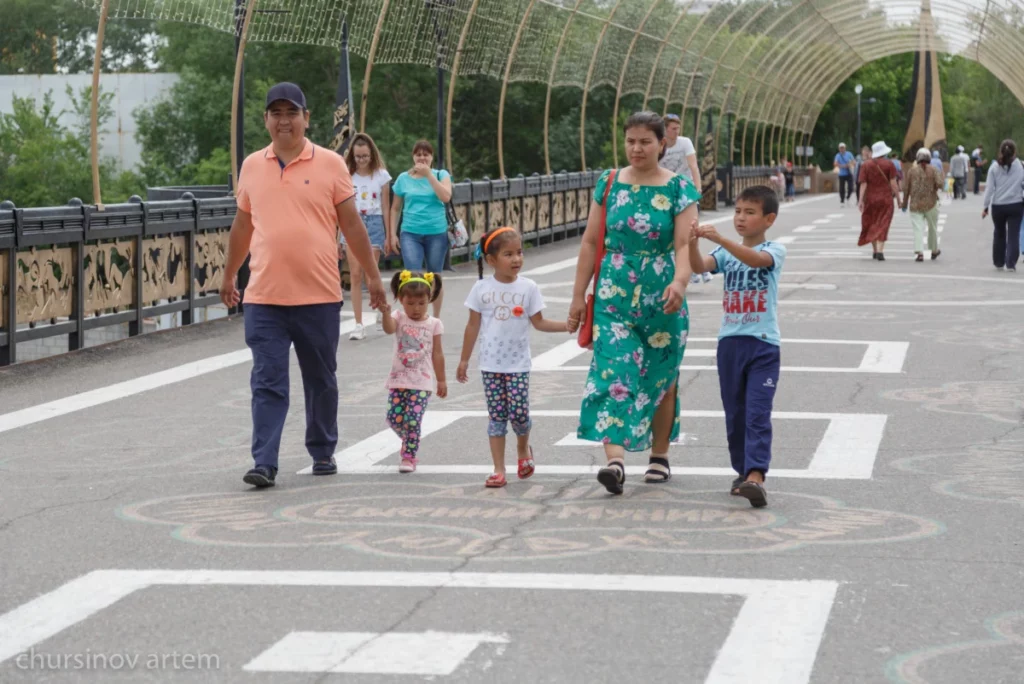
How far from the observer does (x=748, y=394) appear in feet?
24.3

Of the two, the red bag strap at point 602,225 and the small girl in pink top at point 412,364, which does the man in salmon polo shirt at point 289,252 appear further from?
the red bag strap at point 602,225

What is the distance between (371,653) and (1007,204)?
61.1 ft

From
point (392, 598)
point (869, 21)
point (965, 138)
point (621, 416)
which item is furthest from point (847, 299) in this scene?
point (965, 138)

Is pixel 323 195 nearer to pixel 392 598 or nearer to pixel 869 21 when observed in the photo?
pixel 392 598

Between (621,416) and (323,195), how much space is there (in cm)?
174

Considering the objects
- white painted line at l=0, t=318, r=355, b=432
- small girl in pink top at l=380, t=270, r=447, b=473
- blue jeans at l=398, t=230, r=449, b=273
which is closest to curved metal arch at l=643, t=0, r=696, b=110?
blue jeans at l=398, t=230, r=449, b=273

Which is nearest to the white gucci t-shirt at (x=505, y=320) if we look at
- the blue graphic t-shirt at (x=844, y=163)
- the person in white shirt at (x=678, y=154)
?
the person in white shirt at (x=678, y=154)

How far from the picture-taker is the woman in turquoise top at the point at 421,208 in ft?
46.7

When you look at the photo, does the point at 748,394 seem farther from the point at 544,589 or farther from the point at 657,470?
the point at 544,589

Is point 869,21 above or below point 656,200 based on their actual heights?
above

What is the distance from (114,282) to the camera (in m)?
14.2

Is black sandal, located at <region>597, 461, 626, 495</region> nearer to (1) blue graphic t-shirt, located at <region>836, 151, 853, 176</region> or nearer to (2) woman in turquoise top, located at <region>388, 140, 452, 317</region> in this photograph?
(2) woman in turquoise top, located at <region>388, 140, 452, 317</region>

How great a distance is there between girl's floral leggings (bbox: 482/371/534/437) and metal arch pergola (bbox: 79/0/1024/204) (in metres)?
8.31

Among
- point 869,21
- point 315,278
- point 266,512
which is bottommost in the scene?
point 266,512
